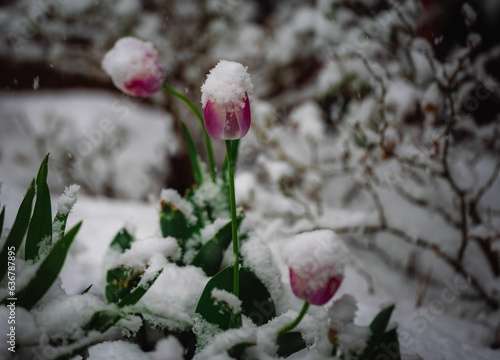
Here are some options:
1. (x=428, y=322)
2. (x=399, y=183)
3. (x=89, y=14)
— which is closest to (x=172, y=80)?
(x=89, y=14)

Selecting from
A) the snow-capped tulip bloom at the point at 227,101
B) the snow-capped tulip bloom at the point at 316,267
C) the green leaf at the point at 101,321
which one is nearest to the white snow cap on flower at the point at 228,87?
the snow-capped tulip bloom at the point at 227,101

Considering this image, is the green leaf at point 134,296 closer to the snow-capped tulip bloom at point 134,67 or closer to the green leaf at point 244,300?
the green leaf at point 244,300

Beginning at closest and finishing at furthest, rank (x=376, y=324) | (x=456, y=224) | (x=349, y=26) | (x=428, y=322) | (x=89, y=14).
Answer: (x=376, y=324) → (x=428, y=322) → (x=456, y=224) → (x=349, y=26) → (x=89, y=14)

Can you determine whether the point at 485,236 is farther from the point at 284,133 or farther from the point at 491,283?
the point at 284,133

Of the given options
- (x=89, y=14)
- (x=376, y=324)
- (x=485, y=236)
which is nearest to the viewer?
(x=376, y=324)

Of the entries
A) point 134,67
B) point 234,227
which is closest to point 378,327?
point 234,227

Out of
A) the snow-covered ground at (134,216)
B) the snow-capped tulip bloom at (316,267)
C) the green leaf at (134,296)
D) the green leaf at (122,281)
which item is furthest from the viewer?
the snow-covered ground at (134,216)

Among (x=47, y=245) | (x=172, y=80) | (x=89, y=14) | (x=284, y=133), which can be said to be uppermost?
(x=89, y=14)

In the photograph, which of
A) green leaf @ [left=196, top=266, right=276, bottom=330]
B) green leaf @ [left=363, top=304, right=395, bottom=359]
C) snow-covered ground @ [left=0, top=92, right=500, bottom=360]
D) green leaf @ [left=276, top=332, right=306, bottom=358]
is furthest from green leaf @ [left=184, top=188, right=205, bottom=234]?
green leaf @ [left=363, top=304, right=395, bottom=359]
